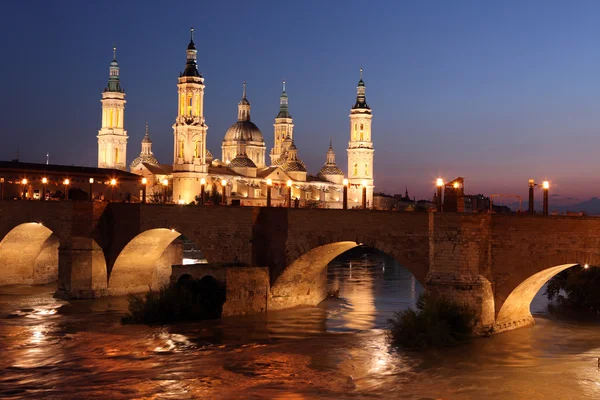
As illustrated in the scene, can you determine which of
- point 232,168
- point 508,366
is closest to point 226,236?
point 508,366

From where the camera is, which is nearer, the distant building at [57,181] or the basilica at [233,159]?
the distant building at [57,181]

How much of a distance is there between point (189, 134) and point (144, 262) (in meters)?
50.2

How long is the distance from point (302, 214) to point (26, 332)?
10.5 metres

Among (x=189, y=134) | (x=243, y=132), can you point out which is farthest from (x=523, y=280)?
(x=243, y=132)

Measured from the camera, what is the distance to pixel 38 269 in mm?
45188

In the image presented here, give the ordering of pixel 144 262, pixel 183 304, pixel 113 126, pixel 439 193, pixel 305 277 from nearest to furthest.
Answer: pixel 439 193 < pixel 183 304 < pixel 305 277 < pixel 144 262 < pixel 113 126

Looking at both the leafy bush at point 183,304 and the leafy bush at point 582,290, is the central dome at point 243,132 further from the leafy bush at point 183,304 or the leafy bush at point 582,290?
the leafy bush at point 183,304

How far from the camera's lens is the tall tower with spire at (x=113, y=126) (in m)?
95.6

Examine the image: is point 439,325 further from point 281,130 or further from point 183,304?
point 281,130

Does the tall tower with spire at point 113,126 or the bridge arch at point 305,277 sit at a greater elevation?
the tall tower with spire at point 113,126

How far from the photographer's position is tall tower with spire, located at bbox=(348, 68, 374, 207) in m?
108

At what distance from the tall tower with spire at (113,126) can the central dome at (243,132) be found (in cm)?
1729

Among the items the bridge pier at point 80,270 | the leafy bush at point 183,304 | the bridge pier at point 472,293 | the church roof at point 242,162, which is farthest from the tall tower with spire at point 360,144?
the bridge pier at point 472,293

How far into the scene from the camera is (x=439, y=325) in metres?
25.1
